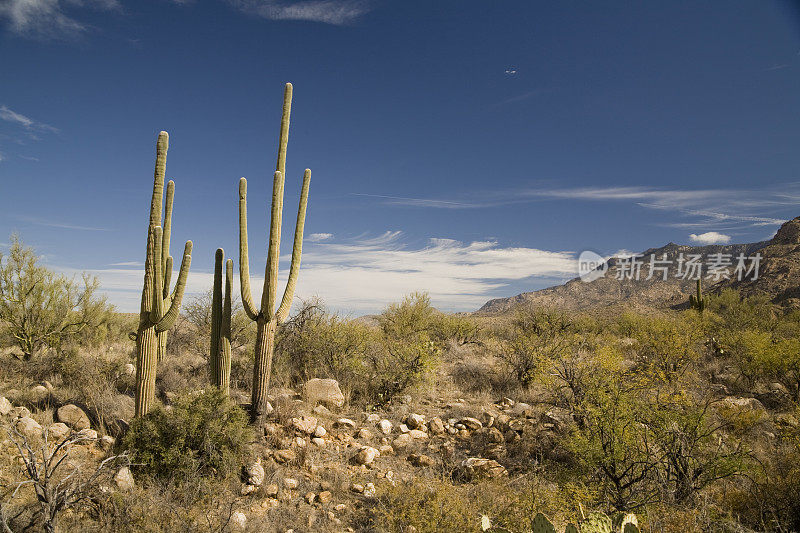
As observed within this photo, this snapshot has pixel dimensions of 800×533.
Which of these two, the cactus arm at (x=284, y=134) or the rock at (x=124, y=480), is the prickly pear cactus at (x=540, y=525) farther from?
the cactus arm at (x=284, y=134)

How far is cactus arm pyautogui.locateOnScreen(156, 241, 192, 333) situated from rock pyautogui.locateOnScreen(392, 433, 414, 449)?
456 centimetres

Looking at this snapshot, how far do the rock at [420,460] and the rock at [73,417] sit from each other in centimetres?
556

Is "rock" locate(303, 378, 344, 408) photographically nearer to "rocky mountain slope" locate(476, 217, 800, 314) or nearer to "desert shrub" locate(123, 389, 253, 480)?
"desert shrub" locate(123, 389, 253, 480)

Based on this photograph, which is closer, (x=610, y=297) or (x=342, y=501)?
(x=342, y=501)

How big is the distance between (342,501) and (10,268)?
11364 millimetres

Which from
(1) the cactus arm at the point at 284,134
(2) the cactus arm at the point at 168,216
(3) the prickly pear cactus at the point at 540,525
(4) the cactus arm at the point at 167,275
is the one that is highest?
(1) the cactus arm at the point at 284,134

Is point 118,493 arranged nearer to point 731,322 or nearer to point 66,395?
point 66,395

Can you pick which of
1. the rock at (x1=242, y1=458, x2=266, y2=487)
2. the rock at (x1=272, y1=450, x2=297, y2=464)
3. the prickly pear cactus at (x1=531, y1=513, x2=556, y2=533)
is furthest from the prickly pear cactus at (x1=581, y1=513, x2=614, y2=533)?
the rock at (x1=272, y1=450, x2=297, y2=464)

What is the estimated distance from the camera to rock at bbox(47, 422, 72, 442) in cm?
639

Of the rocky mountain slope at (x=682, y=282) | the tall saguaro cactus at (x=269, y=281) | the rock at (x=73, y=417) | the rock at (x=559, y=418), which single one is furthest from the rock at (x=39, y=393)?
the rocky mountain slope at (x=682, y=282)

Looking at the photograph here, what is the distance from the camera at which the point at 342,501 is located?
5414 mm

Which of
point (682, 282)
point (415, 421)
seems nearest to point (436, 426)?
point (415, 421)

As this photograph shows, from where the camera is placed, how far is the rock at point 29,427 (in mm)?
6242

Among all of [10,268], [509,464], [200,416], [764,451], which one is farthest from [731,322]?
[10,268]
